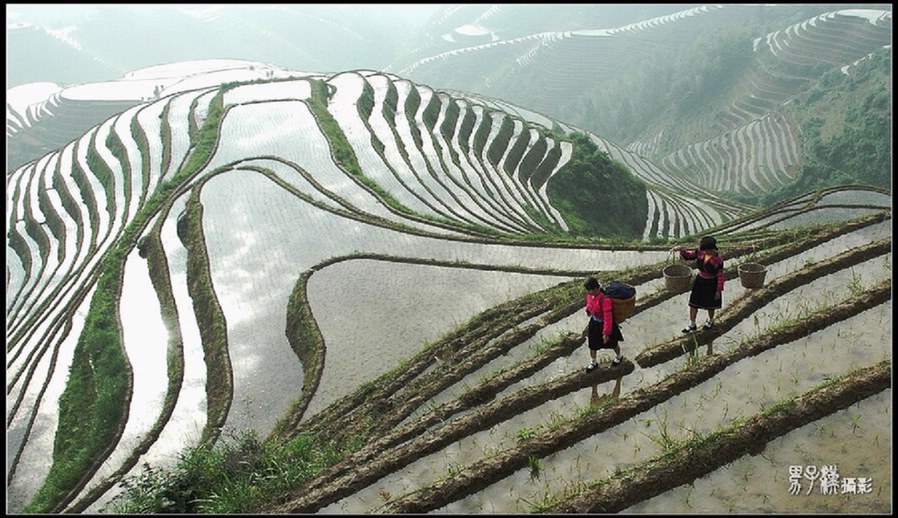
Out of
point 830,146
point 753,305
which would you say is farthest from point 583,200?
point 830,146

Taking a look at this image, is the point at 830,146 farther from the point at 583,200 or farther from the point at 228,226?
the point at 228,226

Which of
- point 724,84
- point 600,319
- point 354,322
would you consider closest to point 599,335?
point 600,319

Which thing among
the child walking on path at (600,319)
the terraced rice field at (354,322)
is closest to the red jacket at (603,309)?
the child walking on path at (600,319)

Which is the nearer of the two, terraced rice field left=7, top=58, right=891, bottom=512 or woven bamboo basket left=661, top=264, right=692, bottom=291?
terraced rice field left=7, top=58, right=891, bottom=512

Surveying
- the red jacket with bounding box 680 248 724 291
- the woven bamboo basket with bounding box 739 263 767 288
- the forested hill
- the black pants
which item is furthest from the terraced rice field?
the forested hill

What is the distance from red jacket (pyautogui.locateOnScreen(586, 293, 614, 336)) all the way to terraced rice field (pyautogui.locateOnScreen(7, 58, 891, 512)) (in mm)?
825

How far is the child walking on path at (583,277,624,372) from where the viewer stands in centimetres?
751

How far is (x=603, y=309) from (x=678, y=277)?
7.03ft

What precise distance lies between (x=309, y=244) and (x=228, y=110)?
17.8m

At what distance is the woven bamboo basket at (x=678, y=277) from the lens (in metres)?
9.06

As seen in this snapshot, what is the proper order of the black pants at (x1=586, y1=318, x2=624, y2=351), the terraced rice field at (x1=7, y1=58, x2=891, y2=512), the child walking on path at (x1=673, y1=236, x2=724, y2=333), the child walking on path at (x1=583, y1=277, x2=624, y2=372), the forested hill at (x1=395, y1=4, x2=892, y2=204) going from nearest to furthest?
the terraced rice field at (x1=7, y1=58, x2=891, y2=512), the child walking on path at (x1=583, y1=277, x2=624, y2=372), the black pants at (x1=586, y1=318, x2=624, y2=351), the child walking on path at (x1=673, y1=236, x2=724, y2=333), the forested hill at (x1=395, y1=4, x2=892, y2=204)

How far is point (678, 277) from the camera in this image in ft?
29.6

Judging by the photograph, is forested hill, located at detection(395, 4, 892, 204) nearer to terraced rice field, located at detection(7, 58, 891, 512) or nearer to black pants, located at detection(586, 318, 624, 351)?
terraced rice field, located at detection(7, 58, 891, 512)

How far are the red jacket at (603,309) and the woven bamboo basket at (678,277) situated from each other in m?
1.99
